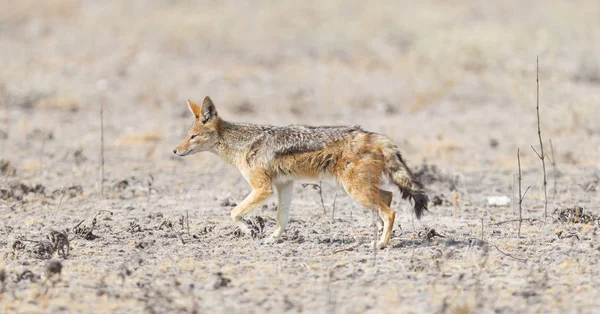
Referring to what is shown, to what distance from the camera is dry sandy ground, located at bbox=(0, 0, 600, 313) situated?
6910 millimetres

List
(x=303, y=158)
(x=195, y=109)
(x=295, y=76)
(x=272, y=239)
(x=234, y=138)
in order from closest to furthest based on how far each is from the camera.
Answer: (x=303, y=158) < (x=272, y=239) < (x=234, y=138) < (x=195, y=109) < (x=295, y=76)

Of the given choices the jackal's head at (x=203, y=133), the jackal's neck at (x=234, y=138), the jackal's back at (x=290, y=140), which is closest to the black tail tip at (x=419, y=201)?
the jackal's back at (x=290, y=140)

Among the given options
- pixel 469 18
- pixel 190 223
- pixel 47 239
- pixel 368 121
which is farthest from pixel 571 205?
pixel 469 18

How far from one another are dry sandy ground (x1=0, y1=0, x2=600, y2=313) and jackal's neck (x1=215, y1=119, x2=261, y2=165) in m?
0.71

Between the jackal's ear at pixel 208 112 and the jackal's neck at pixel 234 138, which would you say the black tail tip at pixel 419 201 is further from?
the jackal's ear at pixel 208 112

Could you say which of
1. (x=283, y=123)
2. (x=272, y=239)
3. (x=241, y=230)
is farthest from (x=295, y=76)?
(x=272, y=239)

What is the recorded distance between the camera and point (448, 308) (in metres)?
6.24

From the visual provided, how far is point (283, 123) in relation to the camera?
17188mm

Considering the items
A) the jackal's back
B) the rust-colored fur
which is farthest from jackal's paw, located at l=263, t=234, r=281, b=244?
the jackal's back

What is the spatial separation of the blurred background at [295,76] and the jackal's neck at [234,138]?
4.09 metres

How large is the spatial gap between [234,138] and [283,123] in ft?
26.7

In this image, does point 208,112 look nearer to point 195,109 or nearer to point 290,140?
point 195,109

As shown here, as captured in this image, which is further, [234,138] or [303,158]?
[234,138]

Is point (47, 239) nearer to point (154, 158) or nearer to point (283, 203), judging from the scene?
point (283, 203)
